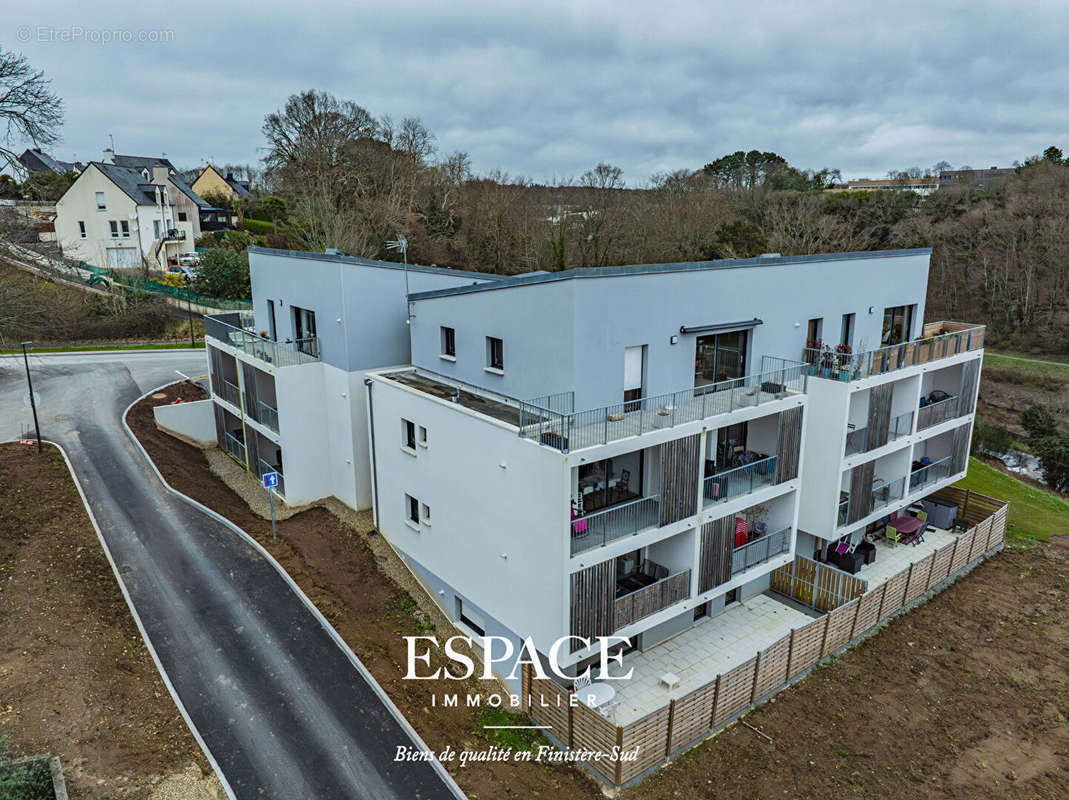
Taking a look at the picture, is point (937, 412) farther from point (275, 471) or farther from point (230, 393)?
point (230, 393)

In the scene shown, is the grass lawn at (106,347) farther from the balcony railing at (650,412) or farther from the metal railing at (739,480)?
the metal railing at (739,480)

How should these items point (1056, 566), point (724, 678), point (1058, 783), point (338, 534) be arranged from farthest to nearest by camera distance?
point (1056, 566), point (338, 534), point (724, 678), point (1058, 783)

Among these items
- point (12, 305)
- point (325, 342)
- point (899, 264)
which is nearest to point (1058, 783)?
point (899, 264)

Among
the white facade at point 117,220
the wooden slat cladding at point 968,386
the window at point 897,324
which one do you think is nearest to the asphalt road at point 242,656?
the window at point 897,324

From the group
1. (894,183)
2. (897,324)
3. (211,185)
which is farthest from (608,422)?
(894,183)

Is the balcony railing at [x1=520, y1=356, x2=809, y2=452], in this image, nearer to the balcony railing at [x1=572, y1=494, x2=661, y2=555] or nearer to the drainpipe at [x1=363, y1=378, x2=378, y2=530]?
the balcony railing at [x1=572, y1=494, x2=661, y2=555]

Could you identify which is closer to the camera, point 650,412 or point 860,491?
point 650,412

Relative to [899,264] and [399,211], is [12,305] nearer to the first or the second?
[899,264]
